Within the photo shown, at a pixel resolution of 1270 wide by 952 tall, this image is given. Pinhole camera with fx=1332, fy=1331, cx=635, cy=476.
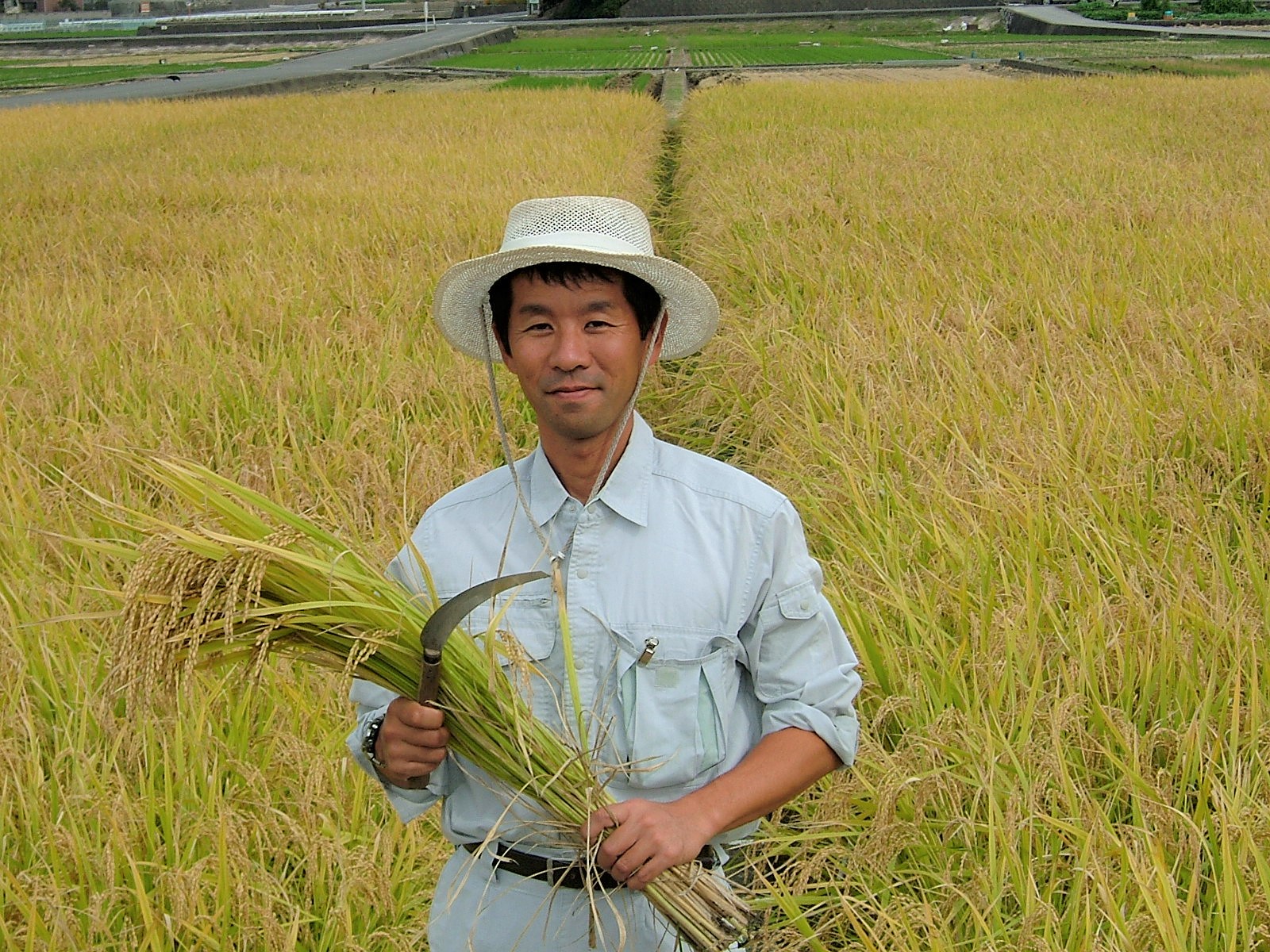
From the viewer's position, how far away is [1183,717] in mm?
2021

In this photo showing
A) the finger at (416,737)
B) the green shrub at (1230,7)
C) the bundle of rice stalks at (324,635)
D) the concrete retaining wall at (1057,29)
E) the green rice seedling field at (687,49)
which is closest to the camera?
the bundle of rice stalks at (324,635)

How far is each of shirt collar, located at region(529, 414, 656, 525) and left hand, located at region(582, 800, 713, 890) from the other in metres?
0.28

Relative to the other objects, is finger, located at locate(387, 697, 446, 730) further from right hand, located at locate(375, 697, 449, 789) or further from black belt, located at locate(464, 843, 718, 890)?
black belt, located at locate(464, 843, 718, 890)

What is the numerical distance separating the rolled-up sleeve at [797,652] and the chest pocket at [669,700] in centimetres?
5

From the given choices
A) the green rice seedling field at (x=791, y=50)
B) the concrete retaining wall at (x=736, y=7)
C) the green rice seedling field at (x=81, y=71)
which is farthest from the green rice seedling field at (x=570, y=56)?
the concrete retaining wall at (x=736, y=7)

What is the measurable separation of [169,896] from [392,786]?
61cm

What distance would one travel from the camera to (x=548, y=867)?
51.6 inches

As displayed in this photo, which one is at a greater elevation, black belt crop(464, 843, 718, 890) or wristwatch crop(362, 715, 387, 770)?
wristwatch crop(362, 715, 387, 770)

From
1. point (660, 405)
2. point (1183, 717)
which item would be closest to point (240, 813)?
point (1183, 717)

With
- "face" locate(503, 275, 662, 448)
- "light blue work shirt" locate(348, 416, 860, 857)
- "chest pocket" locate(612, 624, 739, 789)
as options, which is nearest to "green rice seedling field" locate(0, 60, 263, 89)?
"face" locate(503, 275, 662, 448)

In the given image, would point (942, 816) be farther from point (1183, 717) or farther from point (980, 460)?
point (980, 460)

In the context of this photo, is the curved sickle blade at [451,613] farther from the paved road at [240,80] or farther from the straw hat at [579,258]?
the paved road at [240,80]

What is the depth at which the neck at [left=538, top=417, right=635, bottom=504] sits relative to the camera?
1.38m

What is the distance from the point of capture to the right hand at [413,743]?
1260 mm
